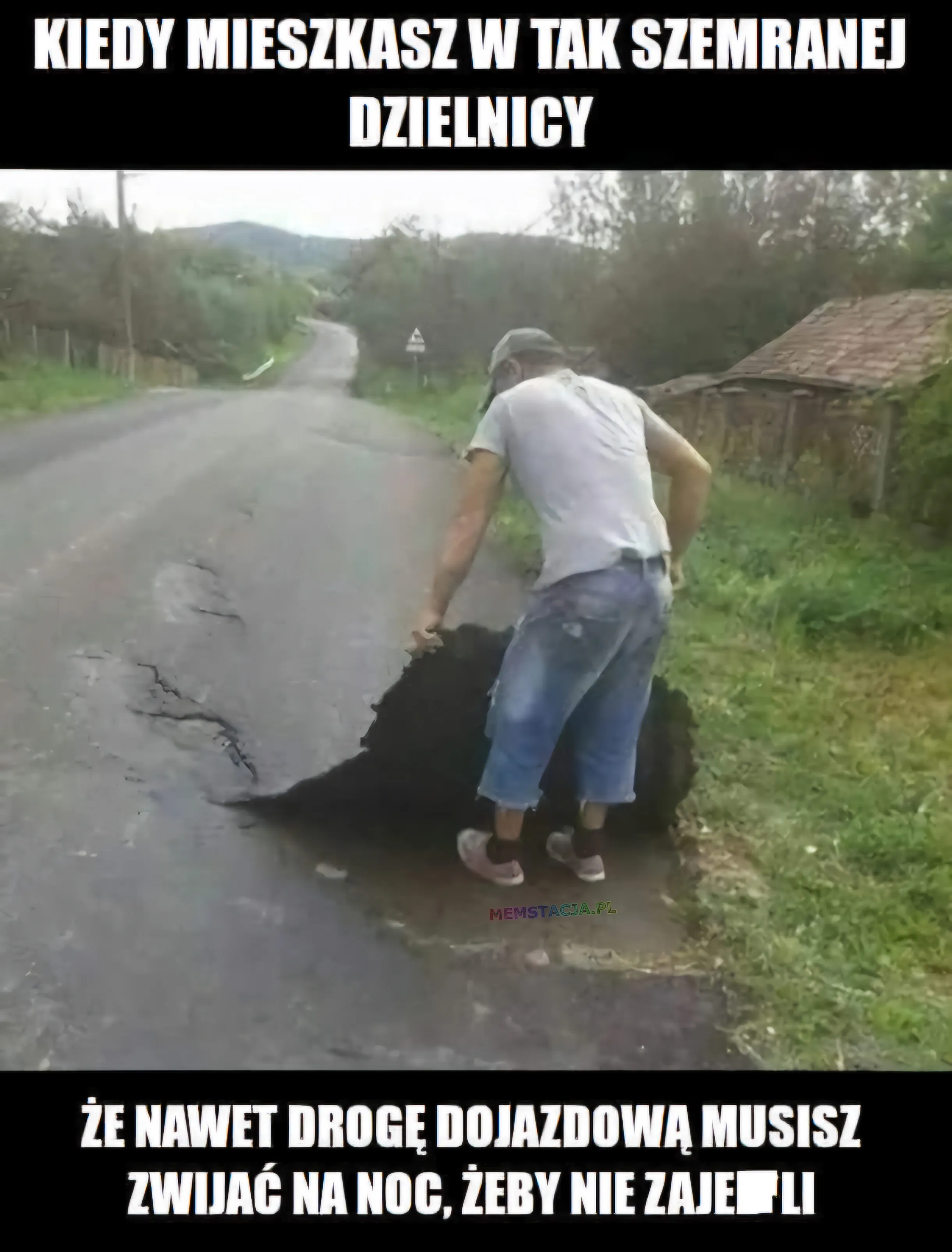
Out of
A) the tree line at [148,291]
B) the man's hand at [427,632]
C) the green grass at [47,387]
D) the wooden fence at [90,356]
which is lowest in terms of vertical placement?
the man's hand at [427,632]

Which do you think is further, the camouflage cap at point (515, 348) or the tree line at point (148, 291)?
the tree line at point (148, 291)

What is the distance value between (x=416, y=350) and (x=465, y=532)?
1.35 feet

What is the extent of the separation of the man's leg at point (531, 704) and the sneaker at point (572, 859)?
0.07 m

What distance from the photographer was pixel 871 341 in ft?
6.48

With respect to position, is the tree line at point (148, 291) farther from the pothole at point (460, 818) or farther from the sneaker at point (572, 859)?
the sneaker at point (572, 859)

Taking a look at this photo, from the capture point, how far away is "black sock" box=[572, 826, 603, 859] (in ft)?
6.25

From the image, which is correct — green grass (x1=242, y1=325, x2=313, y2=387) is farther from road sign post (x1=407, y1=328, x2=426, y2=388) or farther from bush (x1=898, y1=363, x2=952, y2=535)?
bush (x1=898, y1=363, x2=952, y2=535)

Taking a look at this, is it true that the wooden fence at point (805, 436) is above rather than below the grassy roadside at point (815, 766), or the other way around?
above

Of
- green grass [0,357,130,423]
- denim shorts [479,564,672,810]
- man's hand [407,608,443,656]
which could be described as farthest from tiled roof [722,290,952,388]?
green grass [0,357,130,423]

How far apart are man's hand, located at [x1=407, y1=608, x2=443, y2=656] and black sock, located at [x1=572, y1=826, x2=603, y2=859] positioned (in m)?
0.43

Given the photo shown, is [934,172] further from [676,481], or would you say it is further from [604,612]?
[604,612]

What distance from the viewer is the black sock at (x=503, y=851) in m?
1.90

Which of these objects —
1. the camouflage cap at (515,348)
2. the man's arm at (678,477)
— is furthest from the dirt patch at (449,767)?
the camouflage cap at (515,348)

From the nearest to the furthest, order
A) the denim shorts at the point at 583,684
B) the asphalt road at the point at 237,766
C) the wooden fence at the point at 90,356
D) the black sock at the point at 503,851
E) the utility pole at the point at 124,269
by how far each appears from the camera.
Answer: the asphalt road at the point at 237,766 < the denim shorts at the point at 583,684 < the black sock at the point at 503,851 < the utility pole at the point at 124,269 < the wooden fence at the point at 90,356
